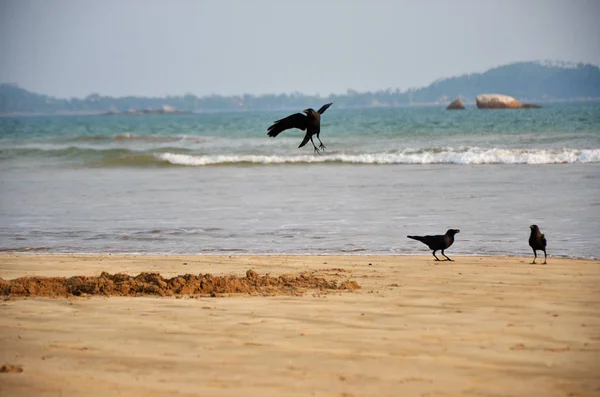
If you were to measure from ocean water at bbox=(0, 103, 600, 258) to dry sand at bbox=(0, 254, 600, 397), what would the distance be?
3.01m

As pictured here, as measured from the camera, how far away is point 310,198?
16.4 meters

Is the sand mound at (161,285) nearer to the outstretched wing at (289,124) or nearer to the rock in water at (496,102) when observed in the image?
the outstretched wing at (289,124)

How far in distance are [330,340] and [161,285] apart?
7.94 feet

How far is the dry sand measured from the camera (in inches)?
197

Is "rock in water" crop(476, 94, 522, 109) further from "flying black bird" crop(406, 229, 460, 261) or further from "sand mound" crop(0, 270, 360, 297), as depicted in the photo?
"sand mound" crop(0, 270, 360, 297)

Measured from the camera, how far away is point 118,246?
11.4m

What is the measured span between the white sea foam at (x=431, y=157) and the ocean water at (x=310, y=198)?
0.07 meters

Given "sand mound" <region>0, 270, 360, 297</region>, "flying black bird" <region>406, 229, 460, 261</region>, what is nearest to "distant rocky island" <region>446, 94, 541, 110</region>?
"flying black bird" <region>406, 229, 460, 261</region>

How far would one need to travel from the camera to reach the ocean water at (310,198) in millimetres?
11422

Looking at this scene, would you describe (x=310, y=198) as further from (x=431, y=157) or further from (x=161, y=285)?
(x=431, y=157)

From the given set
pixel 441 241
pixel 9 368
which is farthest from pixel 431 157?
pixel 9 368

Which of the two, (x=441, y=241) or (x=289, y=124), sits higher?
(x=289, y=124)

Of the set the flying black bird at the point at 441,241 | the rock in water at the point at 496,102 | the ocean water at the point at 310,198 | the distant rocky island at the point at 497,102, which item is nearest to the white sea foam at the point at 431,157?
the ocean water at the point at 310,198

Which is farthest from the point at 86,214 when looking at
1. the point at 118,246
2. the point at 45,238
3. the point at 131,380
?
the point at 131,380
